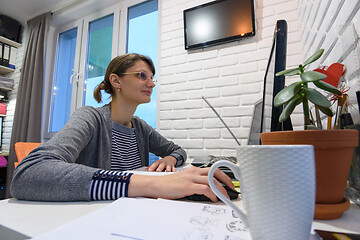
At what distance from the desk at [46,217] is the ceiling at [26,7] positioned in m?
3.01

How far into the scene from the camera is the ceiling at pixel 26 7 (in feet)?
8.48

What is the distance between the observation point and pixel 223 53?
165 centimetres

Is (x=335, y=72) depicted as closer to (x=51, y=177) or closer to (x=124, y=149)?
(x=51, y=177)

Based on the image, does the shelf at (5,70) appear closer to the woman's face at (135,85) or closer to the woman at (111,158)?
the woman at (111,158)

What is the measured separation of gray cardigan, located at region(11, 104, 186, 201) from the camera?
473 millimetres

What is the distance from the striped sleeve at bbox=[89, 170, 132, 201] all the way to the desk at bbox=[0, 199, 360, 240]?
2 cm

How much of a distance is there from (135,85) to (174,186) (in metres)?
0.88

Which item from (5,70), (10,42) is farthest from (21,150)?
(10,42)

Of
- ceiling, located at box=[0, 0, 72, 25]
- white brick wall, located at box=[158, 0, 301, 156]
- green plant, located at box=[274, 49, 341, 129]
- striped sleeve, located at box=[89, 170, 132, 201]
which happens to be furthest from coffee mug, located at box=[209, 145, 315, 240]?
ceiling, located at box=[0, 0, 72, 25]

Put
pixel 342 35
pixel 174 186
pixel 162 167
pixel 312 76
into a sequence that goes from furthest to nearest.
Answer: pixel 162 167 < pixel 342 35 < pixel 174 186 < pixel 312 76

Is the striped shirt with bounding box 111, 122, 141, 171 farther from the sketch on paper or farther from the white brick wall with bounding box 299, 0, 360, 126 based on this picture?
the white brick wall with bounding box 299, 0, 360, 126

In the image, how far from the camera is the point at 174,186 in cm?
47

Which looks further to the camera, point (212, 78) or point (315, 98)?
point (212, 78)

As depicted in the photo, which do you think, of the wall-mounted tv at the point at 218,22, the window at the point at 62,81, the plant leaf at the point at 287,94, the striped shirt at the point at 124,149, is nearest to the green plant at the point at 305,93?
the plant leaf at the point at 287,94
